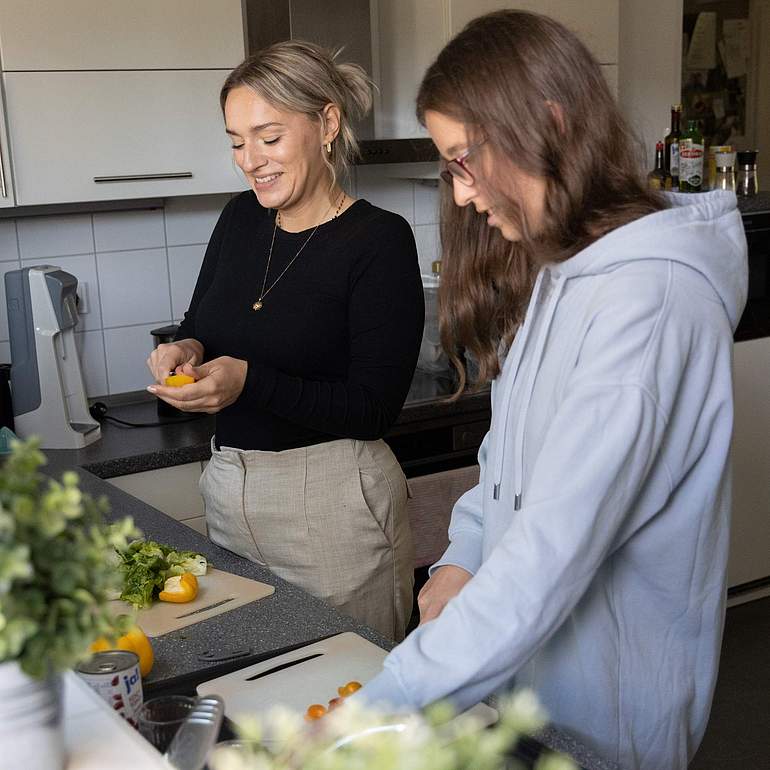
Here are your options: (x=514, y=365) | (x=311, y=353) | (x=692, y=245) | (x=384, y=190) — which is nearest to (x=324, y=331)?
(x=311, y=353)

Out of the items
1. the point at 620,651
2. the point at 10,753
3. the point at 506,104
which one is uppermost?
the point at 506,104

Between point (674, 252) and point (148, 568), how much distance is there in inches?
34.5

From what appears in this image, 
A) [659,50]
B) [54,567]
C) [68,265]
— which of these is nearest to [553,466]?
[54,567]

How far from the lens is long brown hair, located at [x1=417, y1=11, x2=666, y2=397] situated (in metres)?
0.99

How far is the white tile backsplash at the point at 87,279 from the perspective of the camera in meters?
2.88

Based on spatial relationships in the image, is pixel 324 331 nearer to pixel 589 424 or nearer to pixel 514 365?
pixel 514 365

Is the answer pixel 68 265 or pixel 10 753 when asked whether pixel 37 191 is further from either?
pixel 10 753

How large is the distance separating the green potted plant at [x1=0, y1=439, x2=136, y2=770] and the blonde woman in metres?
0.88

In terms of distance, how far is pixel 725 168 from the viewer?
3.27 m

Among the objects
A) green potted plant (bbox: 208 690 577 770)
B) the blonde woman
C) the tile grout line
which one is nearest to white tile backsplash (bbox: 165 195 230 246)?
the tile grout line

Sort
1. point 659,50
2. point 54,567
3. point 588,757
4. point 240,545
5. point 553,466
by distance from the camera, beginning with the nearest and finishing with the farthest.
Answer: point 54,567 < point 553,466 < point 588,757 < point 240,545 < point 659,50

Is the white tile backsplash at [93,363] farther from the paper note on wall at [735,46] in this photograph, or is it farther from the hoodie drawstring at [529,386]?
the paper note on wall at [735,46]

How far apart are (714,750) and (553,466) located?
1990 millimetres

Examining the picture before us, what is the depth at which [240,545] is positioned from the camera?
1.81 meters
